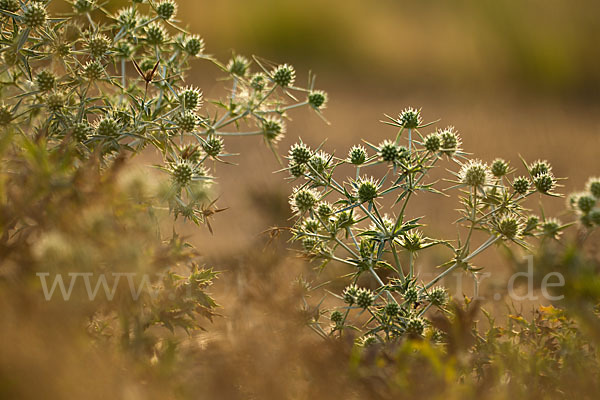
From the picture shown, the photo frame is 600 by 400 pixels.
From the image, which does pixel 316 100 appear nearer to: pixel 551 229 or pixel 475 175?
pixel 475 175

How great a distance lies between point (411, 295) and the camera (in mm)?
1375

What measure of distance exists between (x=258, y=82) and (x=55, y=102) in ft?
1.86

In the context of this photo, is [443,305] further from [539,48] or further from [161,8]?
[539,48]

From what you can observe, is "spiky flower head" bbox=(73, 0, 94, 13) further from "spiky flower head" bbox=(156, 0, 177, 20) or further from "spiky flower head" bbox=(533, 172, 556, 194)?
"spiky flower head" bbox=(533, 172, 556, 194)

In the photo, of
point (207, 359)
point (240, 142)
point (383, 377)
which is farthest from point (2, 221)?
point (240, 142)

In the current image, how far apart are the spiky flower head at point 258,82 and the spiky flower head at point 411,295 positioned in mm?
743

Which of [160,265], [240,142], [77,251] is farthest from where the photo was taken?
[240,142]

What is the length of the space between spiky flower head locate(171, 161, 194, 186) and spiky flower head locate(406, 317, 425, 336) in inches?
25.8

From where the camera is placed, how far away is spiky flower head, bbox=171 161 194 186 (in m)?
1.46

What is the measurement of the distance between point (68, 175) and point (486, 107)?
4.74 m

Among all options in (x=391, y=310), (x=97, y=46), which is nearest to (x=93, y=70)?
(x=97, y=46)

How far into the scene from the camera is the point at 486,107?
5203 millimetres

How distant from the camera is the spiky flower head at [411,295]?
137cm

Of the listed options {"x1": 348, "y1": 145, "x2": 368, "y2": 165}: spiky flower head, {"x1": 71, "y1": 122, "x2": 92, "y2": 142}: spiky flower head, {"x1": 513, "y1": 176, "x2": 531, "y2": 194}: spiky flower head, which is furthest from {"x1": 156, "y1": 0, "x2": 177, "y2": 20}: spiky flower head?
{"x1": 513, "y1": 176, "x2": 531, "y2": 194}: spiky flower head
